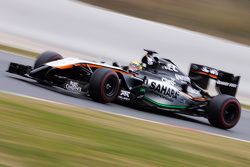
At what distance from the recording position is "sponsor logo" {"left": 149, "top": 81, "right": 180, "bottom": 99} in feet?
Answer: 40.3

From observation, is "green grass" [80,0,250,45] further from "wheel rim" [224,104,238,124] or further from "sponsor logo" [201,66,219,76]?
"wheel rim" [224,104,238,124]

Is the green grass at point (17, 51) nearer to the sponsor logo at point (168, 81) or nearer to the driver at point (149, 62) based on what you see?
the driver at point (149, 62)

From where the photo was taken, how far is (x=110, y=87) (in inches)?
457

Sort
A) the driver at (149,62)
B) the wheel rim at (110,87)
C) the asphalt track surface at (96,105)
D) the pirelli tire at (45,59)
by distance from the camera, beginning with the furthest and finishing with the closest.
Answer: the driver at (149,62) < the pirelli tire at (45,59) < the wheel rim at (110,87) < the asphalt track surface at (96,105)

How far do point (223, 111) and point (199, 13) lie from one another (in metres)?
12.3

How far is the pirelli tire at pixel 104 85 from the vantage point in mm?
11212

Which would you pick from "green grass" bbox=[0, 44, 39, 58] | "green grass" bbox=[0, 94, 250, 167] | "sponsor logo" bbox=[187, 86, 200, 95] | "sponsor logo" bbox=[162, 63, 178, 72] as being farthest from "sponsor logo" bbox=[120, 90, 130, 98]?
"green grass" bbox=[0, 44, 39, 58]

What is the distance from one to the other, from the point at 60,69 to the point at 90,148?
455cm

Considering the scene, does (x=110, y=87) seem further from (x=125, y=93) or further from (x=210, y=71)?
A: (x=210, y=71)

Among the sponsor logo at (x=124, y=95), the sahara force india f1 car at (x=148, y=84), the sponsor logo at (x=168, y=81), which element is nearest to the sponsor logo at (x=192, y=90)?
the sahara force india f1 car at (x=148, y=84)

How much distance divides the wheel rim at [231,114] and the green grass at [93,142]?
4.75 ft

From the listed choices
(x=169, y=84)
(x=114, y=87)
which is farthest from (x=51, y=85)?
(x=169, y=84)

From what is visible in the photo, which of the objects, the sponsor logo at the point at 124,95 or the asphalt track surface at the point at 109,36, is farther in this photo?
the asphalt track surface at the point at 109,36

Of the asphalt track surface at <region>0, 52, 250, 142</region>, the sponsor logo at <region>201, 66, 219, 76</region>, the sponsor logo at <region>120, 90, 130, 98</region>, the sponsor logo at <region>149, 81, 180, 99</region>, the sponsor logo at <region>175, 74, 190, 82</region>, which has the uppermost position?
the sponsor logo at <region>201, 66, 219, 76</region>
